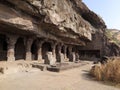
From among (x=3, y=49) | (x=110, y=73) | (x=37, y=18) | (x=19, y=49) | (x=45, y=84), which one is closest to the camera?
(x=45, y=84)

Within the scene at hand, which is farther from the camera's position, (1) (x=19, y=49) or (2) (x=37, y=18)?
(1) (x=19, y=49)

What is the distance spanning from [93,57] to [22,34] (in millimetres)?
16586

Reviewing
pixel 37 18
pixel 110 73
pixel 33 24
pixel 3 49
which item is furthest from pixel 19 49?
pixel 110 73

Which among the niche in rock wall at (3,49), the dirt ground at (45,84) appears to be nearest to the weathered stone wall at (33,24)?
the niche in rock wall at (3,49)

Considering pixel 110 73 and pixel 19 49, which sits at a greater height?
pixel 19 49

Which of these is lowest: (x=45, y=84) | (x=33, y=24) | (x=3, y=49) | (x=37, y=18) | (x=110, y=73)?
(x=45, y=84)

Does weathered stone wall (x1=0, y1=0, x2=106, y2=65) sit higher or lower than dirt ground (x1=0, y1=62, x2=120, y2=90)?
higher

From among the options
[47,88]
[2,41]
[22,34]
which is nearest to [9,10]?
[22,34]

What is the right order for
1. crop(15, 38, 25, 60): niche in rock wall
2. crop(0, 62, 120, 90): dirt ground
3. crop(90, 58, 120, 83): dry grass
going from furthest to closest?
crop(15, 38, 25, 60): niche in rock wall, crop(90, 58, 120, 83): dry grass, crop(0, 62, 120, 90): dirt ground

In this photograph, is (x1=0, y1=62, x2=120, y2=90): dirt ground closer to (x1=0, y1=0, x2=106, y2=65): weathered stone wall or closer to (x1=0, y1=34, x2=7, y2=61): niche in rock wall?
(x1=0, y1=0, x2=106, y2=65): weathered stone wall

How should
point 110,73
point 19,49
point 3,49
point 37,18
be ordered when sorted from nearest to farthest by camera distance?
point 110,73 < point 37,18 < point 3,49 < point 19,49

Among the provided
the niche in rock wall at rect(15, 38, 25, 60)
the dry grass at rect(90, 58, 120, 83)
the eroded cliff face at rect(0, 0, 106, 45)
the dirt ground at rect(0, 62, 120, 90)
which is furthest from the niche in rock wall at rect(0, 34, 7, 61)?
the dry grass at rect(90, 58, 120, 83)

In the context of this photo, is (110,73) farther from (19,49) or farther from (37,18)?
(19,49)

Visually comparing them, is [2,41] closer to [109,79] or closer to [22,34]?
[22,34]
